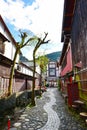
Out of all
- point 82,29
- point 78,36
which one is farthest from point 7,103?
point 82,29

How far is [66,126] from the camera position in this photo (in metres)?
7.48

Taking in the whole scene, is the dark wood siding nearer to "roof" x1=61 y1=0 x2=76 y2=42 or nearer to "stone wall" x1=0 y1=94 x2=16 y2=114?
"roof" x1=61 y1=0 x2=76 y2=42

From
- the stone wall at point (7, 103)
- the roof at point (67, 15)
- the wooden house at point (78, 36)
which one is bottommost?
the stone wall at point (7, 103)

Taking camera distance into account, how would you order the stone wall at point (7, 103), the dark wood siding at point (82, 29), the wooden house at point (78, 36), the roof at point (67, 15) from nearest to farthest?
the dark wood siding at point (82, 29)
the wooden house at point (78, 36)
the stone wall at point (7, 103)
the roof at point (67, 15)

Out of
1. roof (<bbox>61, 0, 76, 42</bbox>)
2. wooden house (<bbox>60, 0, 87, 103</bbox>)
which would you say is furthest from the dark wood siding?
roof (<bbox>61, 0, 76, 42</bbox>)

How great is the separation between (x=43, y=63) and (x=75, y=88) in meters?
18.6

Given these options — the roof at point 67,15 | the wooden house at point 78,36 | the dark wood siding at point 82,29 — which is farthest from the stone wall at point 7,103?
the roof at point 67,15

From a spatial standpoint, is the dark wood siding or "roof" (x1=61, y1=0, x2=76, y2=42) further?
"roof" (x1=61, y1=0, x2=76, y2=42)

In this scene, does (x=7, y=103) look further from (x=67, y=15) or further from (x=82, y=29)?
(x=67, y=15)

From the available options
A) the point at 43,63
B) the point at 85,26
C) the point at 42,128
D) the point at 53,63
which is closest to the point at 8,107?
the point at 42,128

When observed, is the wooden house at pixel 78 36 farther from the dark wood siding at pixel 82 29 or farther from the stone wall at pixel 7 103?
the stone wall at pixel 7 103

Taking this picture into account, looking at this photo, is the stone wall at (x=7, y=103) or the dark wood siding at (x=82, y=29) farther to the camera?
the stone wall at (x=7, y=103)

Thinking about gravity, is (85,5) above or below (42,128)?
above

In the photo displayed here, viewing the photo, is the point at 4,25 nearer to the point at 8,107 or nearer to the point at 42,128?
the point at 8,107
